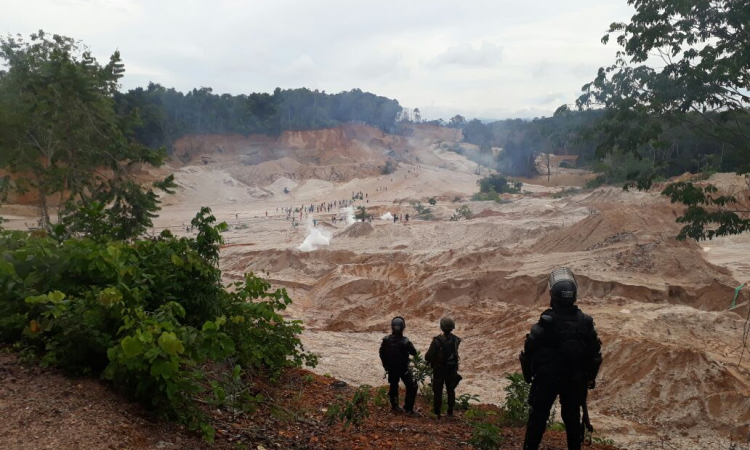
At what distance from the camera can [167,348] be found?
126 inches

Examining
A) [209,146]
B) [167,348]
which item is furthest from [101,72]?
[209,146]

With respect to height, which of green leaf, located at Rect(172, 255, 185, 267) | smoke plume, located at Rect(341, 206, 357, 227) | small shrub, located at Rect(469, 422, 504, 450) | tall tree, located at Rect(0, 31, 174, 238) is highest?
tall tree, located at Rect(0, 31, 174, 238)

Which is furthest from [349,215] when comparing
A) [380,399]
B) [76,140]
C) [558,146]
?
[558,146]

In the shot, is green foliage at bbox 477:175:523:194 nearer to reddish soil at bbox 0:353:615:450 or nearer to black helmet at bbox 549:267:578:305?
reddish soil at bbox 0:353:615:450

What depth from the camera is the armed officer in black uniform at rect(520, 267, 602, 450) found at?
407cm

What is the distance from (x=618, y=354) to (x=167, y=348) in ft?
33.1

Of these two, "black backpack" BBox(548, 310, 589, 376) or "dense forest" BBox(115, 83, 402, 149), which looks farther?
"dense forest" BBox(115, 83, 402, 149)

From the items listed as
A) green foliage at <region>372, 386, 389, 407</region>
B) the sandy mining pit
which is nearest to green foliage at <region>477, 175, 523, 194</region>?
the sandy mining pit

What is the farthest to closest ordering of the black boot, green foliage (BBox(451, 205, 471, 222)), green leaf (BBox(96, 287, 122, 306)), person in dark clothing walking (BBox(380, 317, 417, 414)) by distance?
green foliage (BBox(451, 205, 471, 222)) < the black boot < person in dark clothing walking (BBox(380, 317, 417, 414)) < green leaf (BBox(96, 287, 122, 306))

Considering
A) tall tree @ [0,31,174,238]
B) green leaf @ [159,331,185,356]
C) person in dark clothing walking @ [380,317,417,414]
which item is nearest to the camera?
green leaf @ [159,331,185,356]

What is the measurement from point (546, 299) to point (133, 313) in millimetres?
15006

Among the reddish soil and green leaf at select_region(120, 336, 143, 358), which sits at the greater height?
green leaf at select_region(120, 336, 143, 358)

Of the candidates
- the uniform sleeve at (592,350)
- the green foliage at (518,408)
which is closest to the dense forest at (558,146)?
the green foliage at (518,408)

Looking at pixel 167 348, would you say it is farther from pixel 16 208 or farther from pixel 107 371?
pixel 16 208
